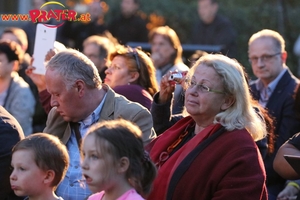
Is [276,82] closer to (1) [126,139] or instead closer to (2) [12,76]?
(2) [12,76]

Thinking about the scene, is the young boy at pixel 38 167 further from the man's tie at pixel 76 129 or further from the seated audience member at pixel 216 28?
the seated audience member at pixel 216 28

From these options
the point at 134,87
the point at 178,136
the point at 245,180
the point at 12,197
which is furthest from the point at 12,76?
the point at 245,180

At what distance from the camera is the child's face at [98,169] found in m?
3.85

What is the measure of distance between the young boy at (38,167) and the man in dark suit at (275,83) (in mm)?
2693

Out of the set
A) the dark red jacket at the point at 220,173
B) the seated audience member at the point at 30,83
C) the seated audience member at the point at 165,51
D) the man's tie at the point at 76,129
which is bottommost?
the seated audience member at the point at 30,83

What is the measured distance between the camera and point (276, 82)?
7.45 m

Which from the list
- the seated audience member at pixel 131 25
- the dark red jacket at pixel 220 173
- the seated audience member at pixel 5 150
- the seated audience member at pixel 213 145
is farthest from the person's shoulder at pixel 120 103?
the seated audience member at pixel 131 25

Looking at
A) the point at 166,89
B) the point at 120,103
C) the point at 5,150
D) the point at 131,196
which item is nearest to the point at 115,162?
the point at 131,196

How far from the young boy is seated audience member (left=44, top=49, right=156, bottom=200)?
38 centimetres

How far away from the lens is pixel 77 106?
16.4ft

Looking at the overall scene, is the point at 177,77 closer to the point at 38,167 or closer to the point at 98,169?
the point at 38,167

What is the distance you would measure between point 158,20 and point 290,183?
775 cm

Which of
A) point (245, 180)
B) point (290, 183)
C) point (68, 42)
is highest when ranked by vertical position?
point (245, 180)

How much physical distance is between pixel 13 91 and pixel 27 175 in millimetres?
3838
